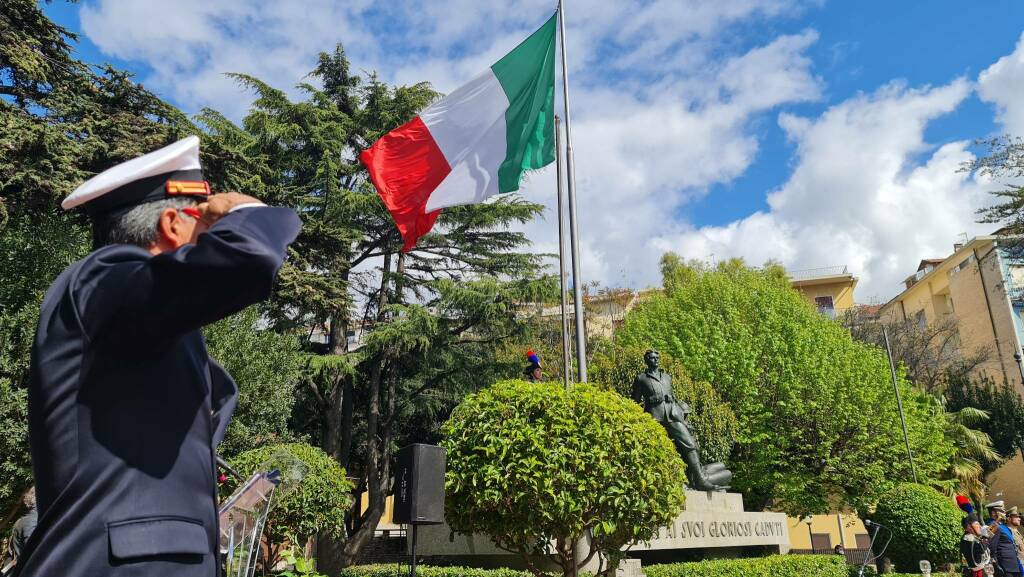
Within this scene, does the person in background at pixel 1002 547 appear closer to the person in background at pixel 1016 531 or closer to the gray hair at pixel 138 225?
the person in background at pixel 1016 531

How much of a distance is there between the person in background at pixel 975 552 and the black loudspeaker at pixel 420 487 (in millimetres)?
8385

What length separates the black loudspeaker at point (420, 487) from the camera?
7168mm

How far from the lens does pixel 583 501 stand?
796 centimetres

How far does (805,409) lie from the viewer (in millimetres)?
24109

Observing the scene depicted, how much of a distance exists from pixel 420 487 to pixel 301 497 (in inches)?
214

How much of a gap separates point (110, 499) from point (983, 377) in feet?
136

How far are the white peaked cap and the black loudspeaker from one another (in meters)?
5.75

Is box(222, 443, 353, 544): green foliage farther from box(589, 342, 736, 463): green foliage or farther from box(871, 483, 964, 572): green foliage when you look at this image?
box(871, 483, 964, 572): green foliage

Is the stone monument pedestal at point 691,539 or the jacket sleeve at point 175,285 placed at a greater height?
the jacket sleeve at point 175,285

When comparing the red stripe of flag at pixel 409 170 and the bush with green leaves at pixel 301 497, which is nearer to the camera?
the red stripe of flag at pixel 409 170

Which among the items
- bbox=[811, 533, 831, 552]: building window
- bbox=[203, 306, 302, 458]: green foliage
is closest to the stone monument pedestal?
bbox=[203, 306, 302, 458]: green foliage

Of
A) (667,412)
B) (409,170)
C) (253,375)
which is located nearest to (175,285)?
(409,170)

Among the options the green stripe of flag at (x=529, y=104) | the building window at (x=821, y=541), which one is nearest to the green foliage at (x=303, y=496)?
the green stripe of flag at (x=529, y=104)

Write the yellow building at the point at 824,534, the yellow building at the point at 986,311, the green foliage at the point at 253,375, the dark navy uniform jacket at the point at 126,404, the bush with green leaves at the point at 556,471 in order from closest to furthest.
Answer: the dark navy uniform jacket at the point at 126,404
the bush with green leaves at the point at 556,471
the green foliage at the point at 253,375
the yellow building at the point at 986,311
the yellow building at the point at 824,534
